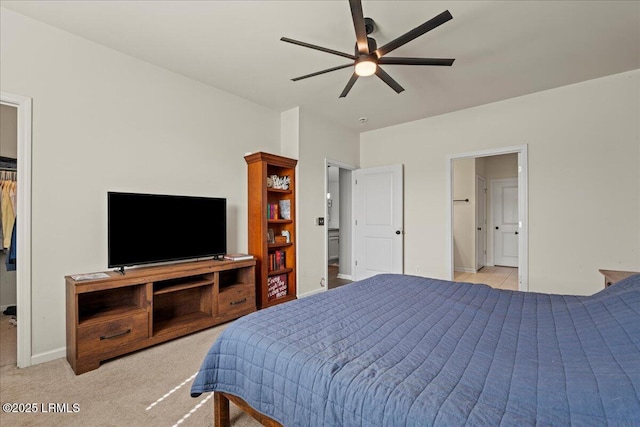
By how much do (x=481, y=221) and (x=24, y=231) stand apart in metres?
7.42

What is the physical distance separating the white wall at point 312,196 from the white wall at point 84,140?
1.36m

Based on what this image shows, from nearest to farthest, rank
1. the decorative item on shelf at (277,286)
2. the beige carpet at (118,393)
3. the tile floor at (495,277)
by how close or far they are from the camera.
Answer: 1. the beige carpet at (118,393)
2. the decorative item on shelf at (277,286)
3. the tile floor at (495,277)

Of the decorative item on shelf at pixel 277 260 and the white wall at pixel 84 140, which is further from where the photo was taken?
the decorative item on shelf at pixel 277 260

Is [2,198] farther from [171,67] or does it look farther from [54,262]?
[171,67]

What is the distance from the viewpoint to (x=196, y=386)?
1440mm

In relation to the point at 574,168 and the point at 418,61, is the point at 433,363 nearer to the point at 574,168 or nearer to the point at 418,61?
the point at 418,61

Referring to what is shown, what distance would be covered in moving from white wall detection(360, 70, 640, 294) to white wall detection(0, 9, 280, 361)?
3645 millimetres

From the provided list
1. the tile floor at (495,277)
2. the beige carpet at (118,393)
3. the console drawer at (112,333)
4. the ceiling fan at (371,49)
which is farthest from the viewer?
the tile floor at (495,277)

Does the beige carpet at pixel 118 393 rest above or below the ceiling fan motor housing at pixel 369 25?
below

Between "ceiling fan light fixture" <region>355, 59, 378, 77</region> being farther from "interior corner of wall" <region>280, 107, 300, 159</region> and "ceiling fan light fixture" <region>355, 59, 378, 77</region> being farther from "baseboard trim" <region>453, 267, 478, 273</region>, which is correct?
"baseboard trim" <region>453, 267, 478, 273</region>

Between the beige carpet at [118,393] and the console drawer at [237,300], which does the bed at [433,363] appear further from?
the console drawer at [237,300]

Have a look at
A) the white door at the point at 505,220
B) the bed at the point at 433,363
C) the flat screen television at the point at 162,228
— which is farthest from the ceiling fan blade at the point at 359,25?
the white door at the point at 505,220

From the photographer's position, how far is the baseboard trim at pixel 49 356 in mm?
2258

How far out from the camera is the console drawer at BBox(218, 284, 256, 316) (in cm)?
304
